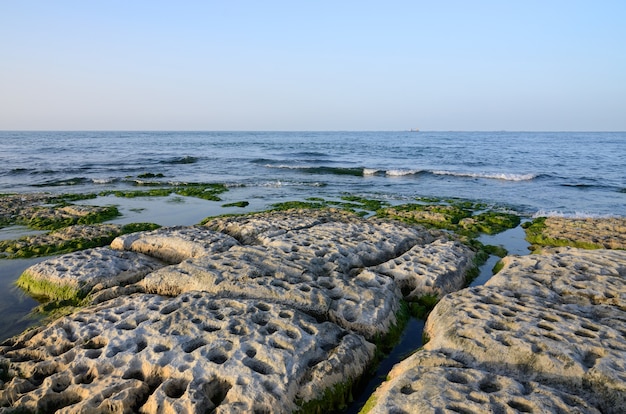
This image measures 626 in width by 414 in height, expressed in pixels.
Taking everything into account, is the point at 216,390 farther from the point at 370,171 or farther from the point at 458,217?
the point at 370,171

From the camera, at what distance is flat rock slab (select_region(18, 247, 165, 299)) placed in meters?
6.73

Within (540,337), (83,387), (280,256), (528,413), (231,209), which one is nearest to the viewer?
(528,413)

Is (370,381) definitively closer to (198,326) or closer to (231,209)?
(198,326)

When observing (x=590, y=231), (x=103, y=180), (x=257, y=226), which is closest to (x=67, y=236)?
(x=257, y=226)

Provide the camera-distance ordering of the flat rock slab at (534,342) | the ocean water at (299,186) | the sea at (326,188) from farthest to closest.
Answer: the ocean water at (299,186) < the sea at (326,188) < the flat rock slab at (534,342)

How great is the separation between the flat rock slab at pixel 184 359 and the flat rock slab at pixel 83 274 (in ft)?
5.23

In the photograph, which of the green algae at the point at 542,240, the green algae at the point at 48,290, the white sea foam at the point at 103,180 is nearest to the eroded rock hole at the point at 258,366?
the green algae at the point at 48,290

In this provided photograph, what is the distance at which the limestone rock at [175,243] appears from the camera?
8.04 metres

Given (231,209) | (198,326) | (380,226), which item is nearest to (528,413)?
(198,326)

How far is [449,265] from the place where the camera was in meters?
7.41

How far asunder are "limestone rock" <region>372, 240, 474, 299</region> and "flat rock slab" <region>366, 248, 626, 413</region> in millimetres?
786

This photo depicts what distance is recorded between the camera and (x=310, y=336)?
455 cm

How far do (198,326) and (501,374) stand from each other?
11.0ft

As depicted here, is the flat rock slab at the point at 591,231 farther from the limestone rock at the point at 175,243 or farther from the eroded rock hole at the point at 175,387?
the eroded rock hole at the point at 175,387
